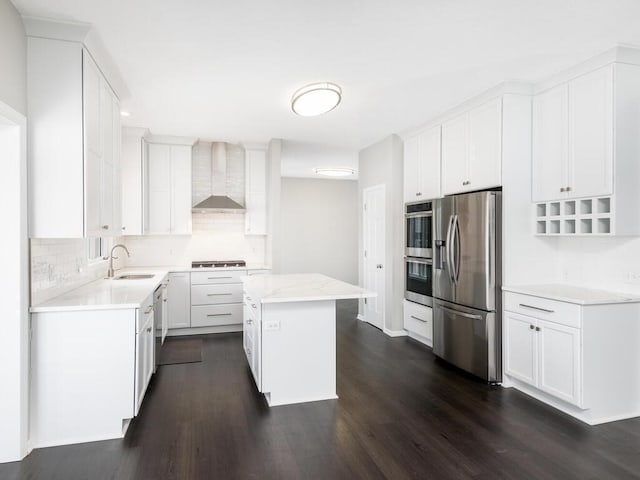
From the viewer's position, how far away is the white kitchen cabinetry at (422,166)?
172 inches

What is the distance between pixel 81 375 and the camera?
2.54 metres

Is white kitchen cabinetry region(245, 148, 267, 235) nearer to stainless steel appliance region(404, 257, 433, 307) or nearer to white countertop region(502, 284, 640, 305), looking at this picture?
stainless steel appliance region(404, 257, 433, 307)

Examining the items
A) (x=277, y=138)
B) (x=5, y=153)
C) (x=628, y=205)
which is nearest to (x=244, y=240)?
(x=277, y=138)

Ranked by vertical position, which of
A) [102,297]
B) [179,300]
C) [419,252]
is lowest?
[179,300]

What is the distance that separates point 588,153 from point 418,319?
98.7 inches

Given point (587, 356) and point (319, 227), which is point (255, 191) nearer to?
point (319, 227)

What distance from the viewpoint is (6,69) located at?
2170mm

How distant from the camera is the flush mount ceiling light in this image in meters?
3.26

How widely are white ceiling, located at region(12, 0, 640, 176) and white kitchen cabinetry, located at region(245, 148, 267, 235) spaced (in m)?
1.55

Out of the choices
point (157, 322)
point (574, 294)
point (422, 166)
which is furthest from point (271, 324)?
point (422, 166)

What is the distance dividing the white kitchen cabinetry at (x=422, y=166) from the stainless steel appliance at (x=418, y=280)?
0.77 meters

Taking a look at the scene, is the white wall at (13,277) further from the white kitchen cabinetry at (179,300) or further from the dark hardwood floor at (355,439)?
the white kitchen cabinetry at (179,300)

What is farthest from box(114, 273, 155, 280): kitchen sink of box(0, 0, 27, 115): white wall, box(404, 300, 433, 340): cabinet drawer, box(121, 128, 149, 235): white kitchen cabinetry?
box(404, 300, 433, 340): cabinet drawer

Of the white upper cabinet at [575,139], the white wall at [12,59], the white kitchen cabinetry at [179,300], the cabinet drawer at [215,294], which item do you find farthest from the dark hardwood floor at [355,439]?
the white wall at [12,59]
